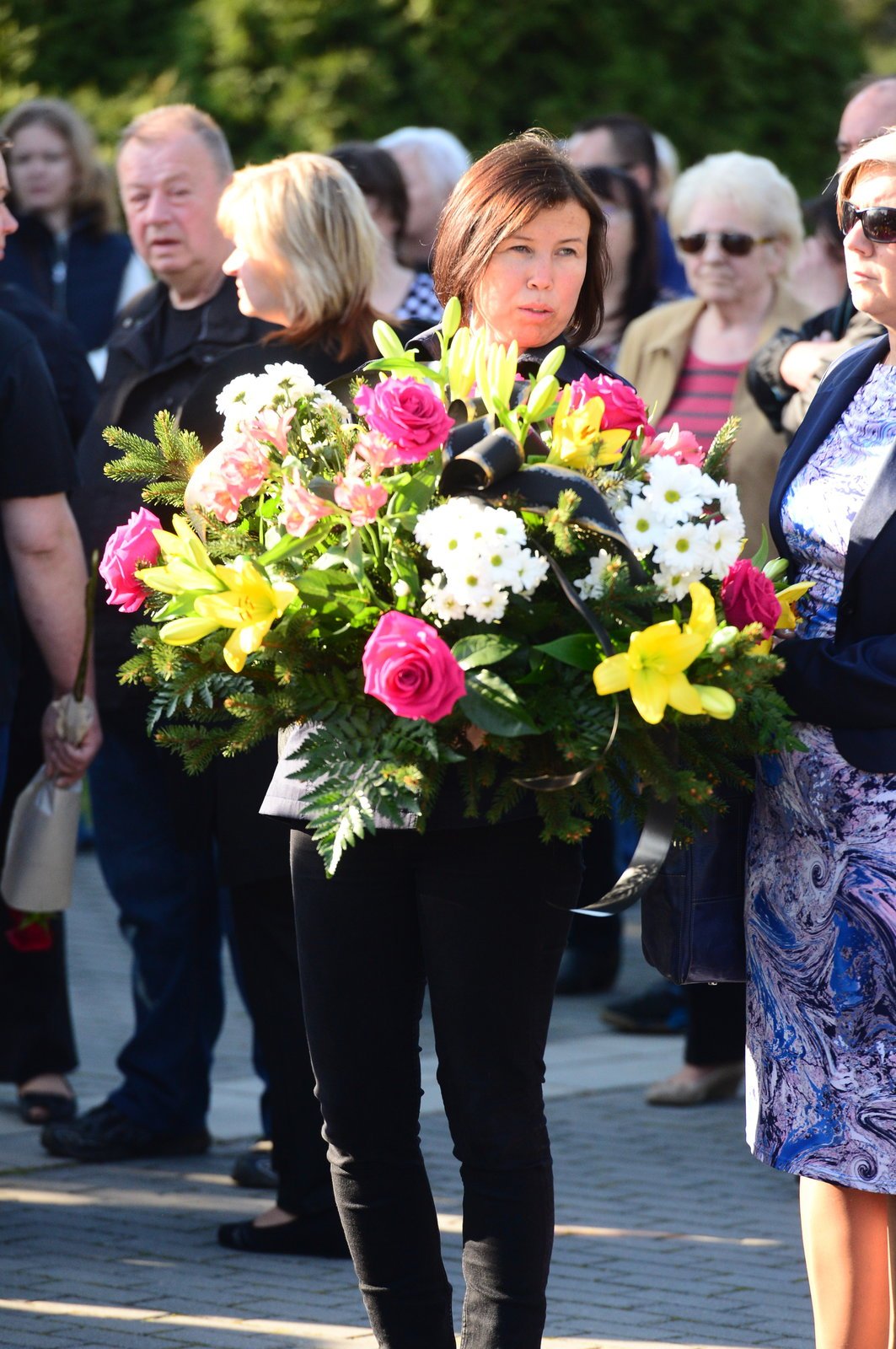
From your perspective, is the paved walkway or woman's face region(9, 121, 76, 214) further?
woman's face region(9, 121, 76, 214)

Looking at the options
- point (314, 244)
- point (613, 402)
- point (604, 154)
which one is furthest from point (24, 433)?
point (604, 154)

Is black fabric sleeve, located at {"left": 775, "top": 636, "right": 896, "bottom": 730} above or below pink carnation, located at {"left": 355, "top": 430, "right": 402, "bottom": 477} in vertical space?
below

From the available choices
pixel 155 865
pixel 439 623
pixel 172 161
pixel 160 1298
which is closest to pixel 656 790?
pixel 439 623

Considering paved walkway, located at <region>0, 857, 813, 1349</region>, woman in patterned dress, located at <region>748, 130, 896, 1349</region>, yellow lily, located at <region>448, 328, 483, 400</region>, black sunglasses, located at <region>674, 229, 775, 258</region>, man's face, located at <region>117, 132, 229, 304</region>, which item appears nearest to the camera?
yellow lily, located at <region>448, 328, 483, 400</region>

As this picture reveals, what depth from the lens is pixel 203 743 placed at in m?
2.93

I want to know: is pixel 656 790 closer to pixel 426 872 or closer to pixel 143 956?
pixel 426 872

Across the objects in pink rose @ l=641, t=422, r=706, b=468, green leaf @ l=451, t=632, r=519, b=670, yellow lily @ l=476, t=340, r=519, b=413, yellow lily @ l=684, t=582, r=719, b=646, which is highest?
yellow lily @ l=476, t=340, r=519, b=413

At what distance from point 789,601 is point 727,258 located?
10.3ft

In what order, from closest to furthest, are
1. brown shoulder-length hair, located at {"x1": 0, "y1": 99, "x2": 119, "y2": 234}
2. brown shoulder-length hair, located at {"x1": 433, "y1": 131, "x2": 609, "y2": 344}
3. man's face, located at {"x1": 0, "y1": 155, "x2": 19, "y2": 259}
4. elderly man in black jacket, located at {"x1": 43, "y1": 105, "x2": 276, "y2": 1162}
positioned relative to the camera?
brown shoulder-length hair, located at {"x1": 433, "y1": 131, "x2": 609, "y2": 344} → man's face, located at {"x1": 0, "y1": 155, "x2": 19, "y2": 259} → elderly man in black jacket, located at {"x1": 43, "y1": 105, "x2": 276, "y2": 1162} → brown shoulder-length hair, located at {"x1": 0, "y1": 99, "x2": 119, "y2": 234}

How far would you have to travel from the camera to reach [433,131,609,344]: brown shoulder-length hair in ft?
10.4

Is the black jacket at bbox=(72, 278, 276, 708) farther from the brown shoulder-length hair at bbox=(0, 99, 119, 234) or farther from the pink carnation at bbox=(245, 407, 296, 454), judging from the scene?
the brown shoulder-length hair at bbox=(0, 99, 119, 234)

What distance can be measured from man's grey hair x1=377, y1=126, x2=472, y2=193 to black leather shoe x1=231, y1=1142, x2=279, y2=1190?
4783mm

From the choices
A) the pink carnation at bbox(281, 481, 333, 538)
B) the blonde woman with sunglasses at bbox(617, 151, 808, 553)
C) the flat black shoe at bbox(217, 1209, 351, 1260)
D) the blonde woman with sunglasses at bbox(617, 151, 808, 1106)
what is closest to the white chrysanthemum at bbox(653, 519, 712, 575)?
the pink carnation at bbox(281, 481, 333, 538)

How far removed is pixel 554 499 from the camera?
8.85ft
